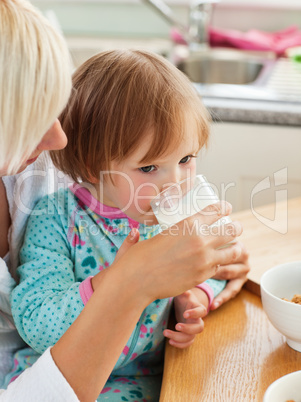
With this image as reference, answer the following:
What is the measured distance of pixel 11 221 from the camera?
118 cm

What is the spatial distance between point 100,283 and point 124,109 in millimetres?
349

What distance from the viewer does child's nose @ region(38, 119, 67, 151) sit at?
867mm

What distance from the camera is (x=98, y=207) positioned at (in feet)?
3.90

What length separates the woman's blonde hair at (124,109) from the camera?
1.06 metres

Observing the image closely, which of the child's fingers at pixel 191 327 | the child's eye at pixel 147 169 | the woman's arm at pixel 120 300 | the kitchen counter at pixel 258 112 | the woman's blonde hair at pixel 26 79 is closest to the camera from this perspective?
the woman's blonde hair at pixel 26 79

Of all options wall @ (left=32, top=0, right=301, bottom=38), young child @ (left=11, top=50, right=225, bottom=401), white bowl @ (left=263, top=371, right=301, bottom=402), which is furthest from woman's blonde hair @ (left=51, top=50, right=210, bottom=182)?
wall @ (left=32, top=0, right=301, bottom=38)

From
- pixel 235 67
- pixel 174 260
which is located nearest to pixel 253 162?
pixel 235 67

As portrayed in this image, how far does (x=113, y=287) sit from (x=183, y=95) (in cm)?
44

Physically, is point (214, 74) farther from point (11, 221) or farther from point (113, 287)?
point (113, 287)

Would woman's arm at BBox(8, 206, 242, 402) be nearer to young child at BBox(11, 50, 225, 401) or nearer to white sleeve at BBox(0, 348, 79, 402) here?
white sleeve at BBox(0, 348, 79, 402)

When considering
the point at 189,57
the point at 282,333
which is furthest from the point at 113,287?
the point at 189,57

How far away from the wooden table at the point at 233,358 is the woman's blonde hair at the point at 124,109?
0.34 metres

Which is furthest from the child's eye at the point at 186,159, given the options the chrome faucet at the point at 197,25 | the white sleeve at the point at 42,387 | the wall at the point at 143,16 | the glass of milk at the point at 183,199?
the wall at the point at 143,16

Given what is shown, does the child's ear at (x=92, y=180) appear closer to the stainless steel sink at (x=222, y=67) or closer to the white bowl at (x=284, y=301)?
the white bowl at (x=284, y=301)
